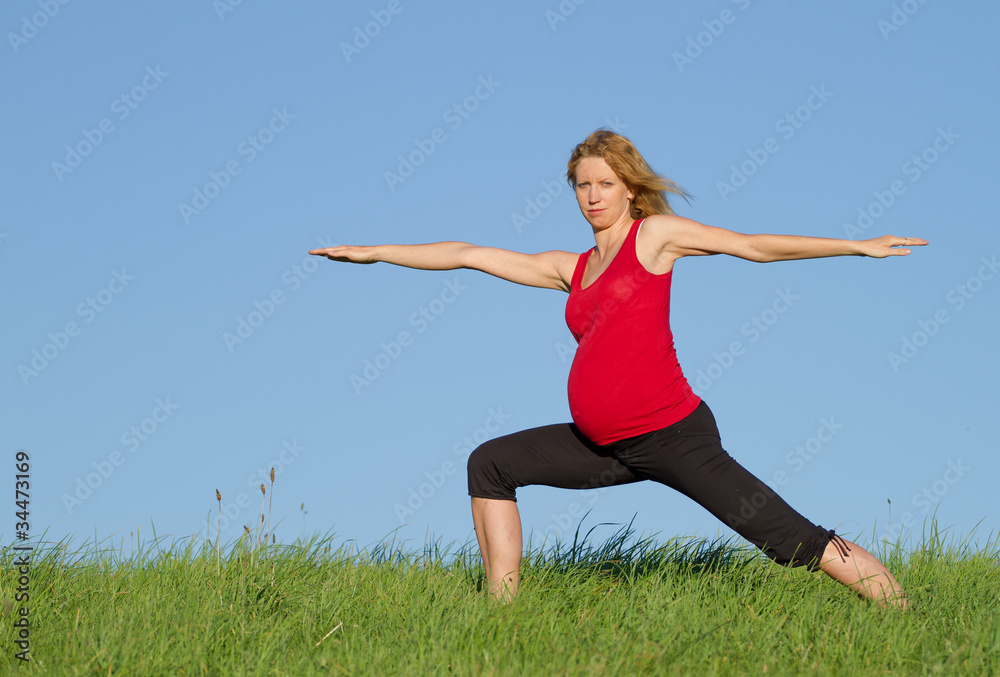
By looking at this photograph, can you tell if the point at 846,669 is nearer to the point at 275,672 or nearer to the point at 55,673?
the point at 275,672

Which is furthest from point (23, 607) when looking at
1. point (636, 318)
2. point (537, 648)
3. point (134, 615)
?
point (636, 318)

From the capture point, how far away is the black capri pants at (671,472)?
14.1 ft

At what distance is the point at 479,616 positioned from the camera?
4.07 meters

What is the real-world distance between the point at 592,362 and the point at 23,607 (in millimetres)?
3167

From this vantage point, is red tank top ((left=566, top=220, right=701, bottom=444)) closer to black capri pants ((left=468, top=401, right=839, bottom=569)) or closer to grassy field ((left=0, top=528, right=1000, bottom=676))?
black capri pants ((left=468, top=401, right=839, bottom=569))

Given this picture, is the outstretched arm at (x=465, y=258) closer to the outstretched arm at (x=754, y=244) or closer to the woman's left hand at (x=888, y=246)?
the outstretched arm at (x=754, y=244)

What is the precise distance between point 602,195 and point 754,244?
0.87 metres

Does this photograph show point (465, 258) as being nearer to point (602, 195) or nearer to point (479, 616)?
point (602, 195)

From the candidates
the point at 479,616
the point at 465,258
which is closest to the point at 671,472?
the point at 479,616

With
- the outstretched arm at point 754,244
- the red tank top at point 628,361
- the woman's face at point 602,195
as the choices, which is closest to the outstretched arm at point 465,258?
the woman's face at point 602,195

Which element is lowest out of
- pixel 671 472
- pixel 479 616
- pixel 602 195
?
pixel 479 616

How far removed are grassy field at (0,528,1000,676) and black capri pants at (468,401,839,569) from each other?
45 centimetres

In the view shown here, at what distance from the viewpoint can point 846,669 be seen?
12.6ft

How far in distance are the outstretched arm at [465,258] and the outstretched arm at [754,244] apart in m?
0.77
